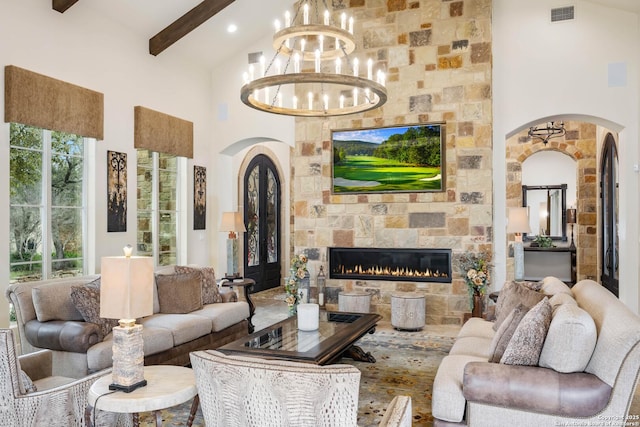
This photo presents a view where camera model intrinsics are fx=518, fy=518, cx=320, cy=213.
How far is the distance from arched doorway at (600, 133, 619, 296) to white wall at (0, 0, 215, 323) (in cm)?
656

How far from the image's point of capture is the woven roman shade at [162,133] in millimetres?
6789

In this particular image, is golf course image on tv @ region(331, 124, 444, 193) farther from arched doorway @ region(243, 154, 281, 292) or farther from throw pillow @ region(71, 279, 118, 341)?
throw pillow @ region(71, 279, 118, 341)

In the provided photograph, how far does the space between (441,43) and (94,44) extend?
14.5ft

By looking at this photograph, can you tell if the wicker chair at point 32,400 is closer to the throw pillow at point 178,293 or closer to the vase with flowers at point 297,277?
the throw pillow at point 178,293

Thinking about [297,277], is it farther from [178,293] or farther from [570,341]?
[570,341]

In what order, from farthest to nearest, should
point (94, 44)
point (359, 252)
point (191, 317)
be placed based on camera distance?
point (359, 252), point (94, 44), point (191, 317)

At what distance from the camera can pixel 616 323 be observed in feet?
9.04

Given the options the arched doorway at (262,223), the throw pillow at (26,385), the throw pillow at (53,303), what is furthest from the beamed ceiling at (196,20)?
the throw pillow at (26,385)

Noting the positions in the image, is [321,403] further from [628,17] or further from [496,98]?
[628,17]

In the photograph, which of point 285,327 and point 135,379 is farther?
point 285,327

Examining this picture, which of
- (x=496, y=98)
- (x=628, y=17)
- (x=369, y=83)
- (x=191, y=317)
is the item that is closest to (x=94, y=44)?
(x=191, y=317)

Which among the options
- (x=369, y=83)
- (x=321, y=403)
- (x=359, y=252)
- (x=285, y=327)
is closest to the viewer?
(x=321, y=403)

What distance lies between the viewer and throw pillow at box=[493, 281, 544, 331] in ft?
12.9

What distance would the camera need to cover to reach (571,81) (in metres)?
6.67
